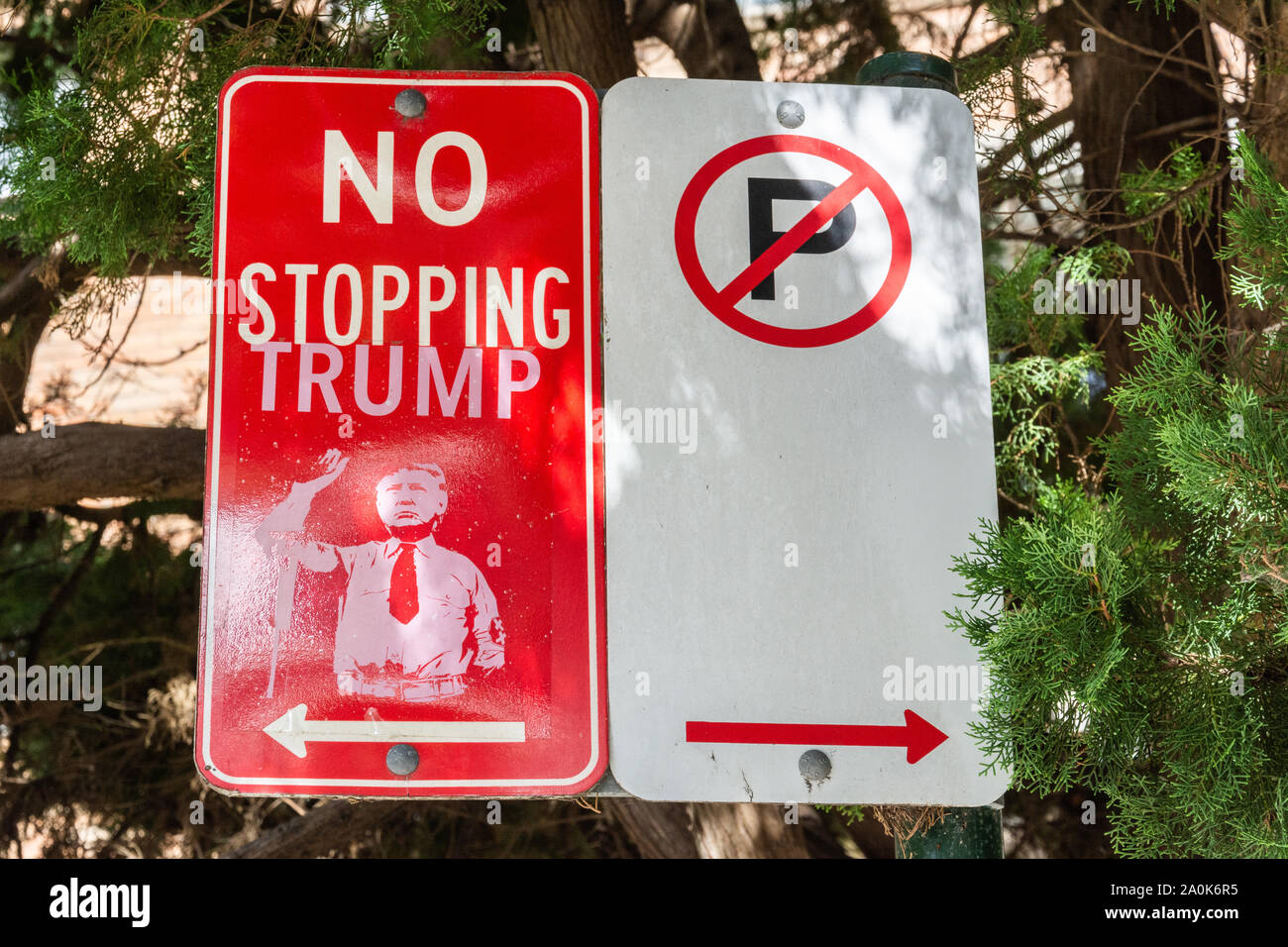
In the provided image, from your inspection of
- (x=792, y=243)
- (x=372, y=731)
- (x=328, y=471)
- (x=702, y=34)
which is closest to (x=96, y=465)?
(x=702, y=34)

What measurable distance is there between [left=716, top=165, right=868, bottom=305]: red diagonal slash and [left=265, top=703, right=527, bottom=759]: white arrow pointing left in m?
0.84

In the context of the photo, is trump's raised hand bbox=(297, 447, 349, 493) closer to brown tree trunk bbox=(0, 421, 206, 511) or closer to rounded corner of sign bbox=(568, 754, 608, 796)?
rounded corner of sign bbox=(568, 754, 608, 796)

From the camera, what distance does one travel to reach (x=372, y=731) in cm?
199

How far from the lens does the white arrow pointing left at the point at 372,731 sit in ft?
6.50

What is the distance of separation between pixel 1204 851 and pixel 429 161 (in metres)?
1.71

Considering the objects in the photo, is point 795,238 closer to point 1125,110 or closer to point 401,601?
point 401,601

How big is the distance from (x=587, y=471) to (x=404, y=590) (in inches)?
13.9

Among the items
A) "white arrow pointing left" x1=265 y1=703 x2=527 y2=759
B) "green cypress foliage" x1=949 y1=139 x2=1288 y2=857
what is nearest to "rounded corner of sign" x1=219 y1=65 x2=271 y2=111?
"white arrow pointing left" x1=265 y1=703 x2=527 y2=759

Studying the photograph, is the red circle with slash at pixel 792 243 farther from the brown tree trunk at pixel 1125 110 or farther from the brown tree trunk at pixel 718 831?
the brown tree trunk at pixel 718 831

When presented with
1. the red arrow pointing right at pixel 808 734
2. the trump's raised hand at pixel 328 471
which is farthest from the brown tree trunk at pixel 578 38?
the red arrow pointing right at pixel 808 734

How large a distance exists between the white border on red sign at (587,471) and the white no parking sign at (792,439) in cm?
4

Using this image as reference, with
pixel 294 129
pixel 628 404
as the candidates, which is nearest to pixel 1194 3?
pixel 628 404

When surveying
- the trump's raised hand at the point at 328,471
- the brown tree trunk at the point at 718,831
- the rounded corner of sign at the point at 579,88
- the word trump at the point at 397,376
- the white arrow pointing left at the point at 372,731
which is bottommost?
the brown tree trunk at the point at 718,831
